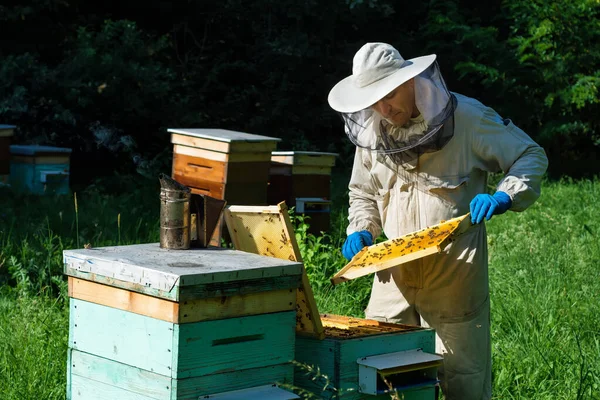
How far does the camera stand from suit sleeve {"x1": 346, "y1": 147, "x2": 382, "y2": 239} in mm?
3395

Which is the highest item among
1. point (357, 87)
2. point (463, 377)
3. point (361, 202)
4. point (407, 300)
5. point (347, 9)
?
point (347, 9)

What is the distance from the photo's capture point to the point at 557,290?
4.79 meters

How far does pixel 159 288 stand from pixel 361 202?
4.31ft

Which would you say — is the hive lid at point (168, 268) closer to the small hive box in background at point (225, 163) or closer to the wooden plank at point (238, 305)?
the wooden plank at point (238, 305)

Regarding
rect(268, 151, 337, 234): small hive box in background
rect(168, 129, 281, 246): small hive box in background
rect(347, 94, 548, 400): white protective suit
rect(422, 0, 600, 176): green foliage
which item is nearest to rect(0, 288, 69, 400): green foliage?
rect(347, 94, 548, 400): white protective suit

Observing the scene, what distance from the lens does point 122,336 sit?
8.12 feet

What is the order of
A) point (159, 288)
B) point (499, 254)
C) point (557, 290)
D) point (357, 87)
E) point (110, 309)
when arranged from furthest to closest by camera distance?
point (499, 254) → point (557, 290) → point (357, 87) → point (110, 309) → point (159, 288)

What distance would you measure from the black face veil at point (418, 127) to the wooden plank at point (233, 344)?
2.86 feet

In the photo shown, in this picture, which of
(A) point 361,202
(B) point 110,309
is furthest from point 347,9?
(B) point 110,309

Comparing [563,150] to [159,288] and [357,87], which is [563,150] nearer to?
[357,87]

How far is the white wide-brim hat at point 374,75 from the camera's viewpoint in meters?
2.94

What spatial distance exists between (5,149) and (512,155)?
5907 millimetres

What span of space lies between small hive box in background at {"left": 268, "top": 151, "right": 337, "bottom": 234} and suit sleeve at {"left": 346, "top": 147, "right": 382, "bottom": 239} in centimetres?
315

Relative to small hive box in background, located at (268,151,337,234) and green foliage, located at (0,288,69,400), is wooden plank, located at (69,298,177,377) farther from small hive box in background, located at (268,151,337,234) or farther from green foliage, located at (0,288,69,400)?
small hive box in background, located at (268,151,337,234)
